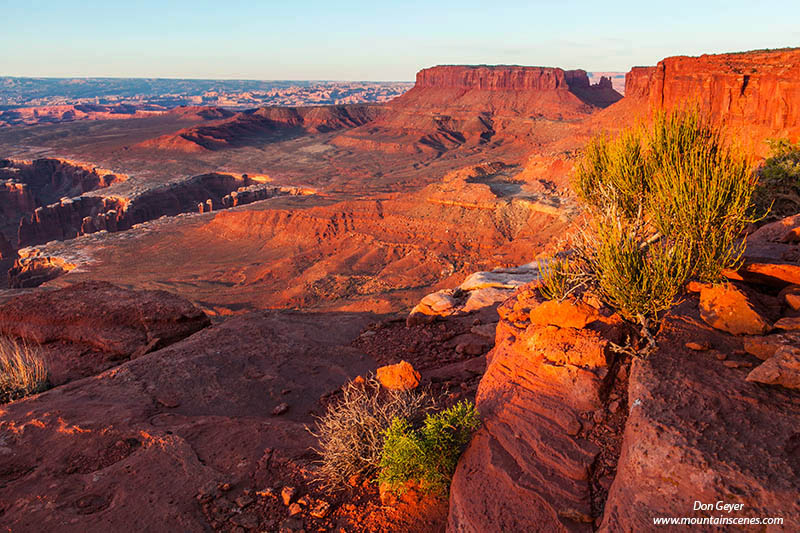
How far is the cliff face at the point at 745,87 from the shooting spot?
26.2m

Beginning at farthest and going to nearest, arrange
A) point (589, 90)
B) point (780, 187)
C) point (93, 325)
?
point (589, 90) < point (780, 187) < point (93, 325)

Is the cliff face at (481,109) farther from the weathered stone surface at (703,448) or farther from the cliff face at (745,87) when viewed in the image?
the weathered stone surface at (703,448)

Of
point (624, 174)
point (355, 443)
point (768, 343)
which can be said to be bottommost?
point (355, 443)

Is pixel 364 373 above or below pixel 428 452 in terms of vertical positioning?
below

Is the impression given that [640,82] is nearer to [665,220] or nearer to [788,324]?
[665,220]

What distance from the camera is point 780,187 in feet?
39.1

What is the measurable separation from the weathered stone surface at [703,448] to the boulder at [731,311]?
2.10 ft

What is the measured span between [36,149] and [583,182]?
4376 inches

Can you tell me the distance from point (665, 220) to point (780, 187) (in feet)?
26.9

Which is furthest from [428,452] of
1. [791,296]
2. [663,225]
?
[663,225]

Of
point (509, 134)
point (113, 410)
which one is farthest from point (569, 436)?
point (509, 134)

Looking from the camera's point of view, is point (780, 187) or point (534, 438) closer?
point (534, 438)

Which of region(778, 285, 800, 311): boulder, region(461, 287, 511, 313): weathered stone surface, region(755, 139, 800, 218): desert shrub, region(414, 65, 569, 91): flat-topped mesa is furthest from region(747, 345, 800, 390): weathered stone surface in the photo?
region(414, 65, 569, 91): flat-topped mesa

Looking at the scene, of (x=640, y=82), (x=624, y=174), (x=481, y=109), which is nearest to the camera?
(x=624, y=174)
